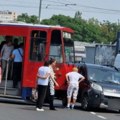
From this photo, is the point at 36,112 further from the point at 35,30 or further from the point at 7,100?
the point at 7,100

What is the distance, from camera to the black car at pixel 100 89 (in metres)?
22.2

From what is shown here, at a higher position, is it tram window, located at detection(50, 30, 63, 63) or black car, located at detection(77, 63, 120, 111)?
tram window, located at detection(50, 30, 63, 63)

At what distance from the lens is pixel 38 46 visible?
23500mm

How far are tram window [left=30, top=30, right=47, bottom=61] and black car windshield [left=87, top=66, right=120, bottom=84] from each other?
1.93 meters

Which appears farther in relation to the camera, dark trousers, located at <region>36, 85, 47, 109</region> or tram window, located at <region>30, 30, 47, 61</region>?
tram window, located at <region>30, 30, 47, 61</region>

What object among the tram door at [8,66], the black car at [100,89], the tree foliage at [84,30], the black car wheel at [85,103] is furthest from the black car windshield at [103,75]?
the tree foliage at [84,30]

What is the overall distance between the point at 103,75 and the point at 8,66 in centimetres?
367

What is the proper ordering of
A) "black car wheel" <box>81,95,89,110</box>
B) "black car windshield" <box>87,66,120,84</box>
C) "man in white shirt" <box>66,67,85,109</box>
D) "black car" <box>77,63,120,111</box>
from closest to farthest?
"black car" <box>77,63,120,111</box> → "black car wheel" <box>81,95,89,110</box> → "man in white shirt" <box>66,67,85,109</box> → "black car windshield" <box>87,66,120,84</box>

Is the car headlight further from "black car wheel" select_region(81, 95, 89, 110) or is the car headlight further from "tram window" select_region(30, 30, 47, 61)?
"tram window" select_region(30, 30, 47, 61)

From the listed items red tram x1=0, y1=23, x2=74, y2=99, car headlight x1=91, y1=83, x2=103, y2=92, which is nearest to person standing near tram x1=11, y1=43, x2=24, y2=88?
red tram x1=0, y1=23, x2=74, y2=99

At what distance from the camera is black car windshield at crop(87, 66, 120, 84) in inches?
915

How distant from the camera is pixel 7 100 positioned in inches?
1030

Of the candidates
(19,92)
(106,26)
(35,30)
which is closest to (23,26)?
(35,30)

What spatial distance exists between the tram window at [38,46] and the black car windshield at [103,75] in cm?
193
